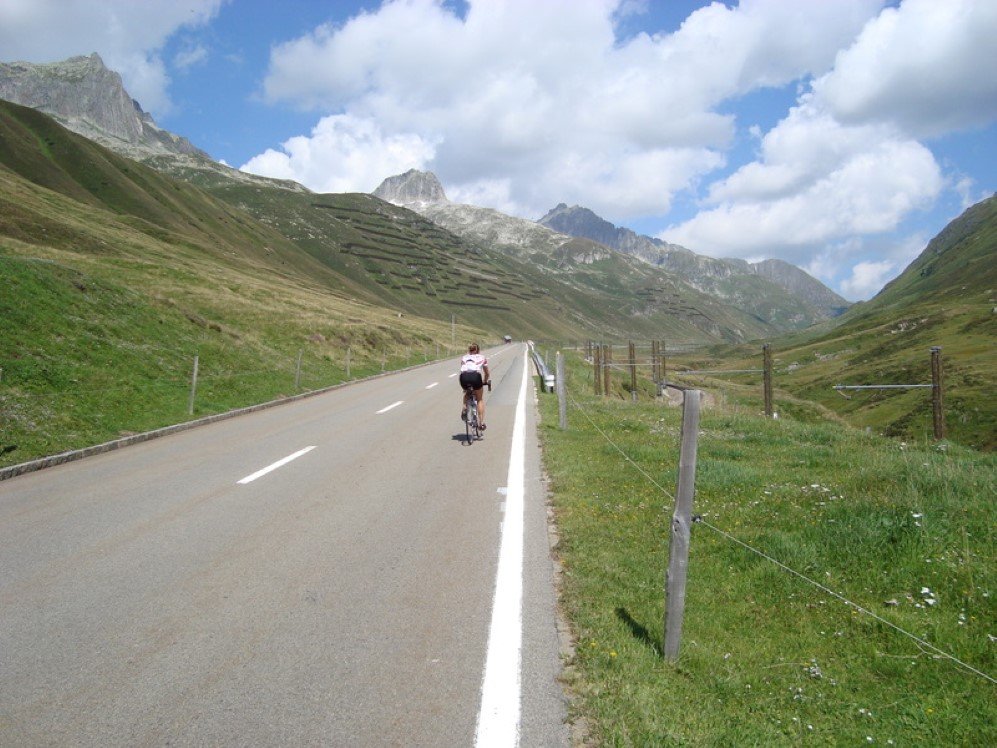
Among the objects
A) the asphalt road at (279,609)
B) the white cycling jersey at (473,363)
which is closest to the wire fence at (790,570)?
the asphalt road at (279,609)

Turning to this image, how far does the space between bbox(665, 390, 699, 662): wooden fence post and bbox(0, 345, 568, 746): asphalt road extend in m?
0.78

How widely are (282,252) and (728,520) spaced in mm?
150744

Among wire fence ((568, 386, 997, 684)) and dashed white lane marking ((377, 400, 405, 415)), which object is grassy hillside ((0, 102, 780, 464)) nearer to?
dashed white lane marking ((377, 400, 405, 415))

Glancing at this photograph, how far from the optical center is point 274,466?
33.8ft

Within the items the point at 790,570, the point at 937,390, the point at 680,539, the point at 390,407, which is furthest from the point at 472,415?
the point at 680,539

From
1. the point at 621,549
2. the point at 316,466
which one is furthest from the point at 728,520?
the point at 316,466

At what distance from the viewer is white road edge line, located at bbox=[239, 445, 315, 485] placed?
936 centimetres

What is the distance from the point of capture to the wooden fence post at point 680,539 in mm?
3678

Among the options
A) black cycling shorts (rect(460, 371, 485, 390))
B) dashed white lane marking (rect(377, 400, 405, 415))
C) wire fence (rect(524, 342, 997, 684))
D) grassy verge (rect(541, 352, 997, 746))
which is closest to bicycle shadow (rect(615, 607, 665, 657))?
grassy verge (rect(541, 352, 997, 746))

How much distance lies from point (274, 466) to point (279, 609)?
Answer: 19.5ft

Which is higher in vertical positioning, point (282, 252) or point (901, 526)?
point (282, 252)

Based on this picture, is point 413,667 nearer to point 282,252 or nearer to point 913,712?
point 913,712

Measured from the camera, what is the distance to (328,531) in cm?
674

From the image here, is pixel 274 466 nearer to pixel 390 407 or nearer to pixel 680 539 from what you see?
pixel 680 539
